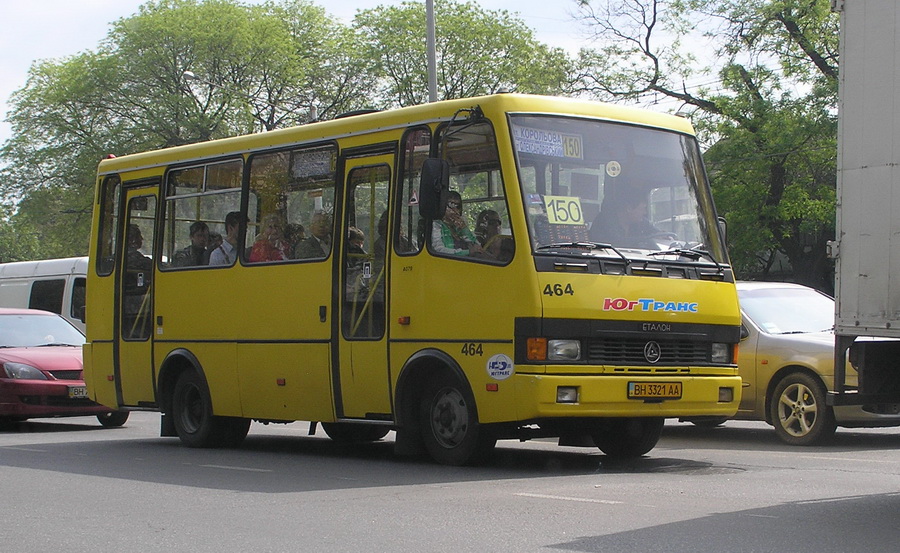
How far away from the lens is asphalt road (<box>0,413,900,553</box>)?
7160 mm

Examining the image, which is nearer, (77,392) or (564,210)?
(564,210)

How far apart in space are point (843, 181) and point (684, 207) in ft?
11.0

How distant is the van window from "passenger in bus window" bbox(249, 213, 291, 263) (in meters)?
16.1

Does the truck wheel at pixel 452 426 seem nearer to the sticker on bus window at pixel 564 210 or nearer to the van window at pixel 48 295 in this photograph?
the sticker on bus window at pixel 564 210

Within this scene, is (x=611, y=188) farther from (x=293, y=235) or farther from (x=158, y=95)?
(x=158, y=95)

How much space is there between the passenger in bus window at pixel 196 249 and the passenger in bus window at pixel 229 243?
0.80 feet

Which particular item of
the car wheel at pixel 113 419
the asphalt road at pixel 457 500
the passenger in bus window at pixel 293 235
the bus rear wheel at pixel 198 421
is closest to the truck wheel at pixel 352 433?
the asphalt road at pixel 457 500

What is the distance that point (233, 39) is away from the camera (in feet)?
183

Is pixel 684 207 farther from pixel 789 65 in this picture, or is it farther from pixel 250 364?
pixel 789 65

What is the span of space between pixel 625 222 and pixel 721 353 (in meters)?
1.47

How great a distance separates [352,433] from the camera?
14.6m

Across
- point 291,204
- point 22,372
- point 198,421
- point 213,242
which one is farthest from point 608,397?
point 22,372

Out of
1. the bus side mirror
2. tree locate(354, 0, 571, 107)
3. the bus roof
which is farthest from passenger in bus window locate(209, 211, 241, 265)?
tree locate(354, 0, 571, 107)

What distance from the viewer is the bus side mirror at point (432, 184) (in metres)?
10.6
